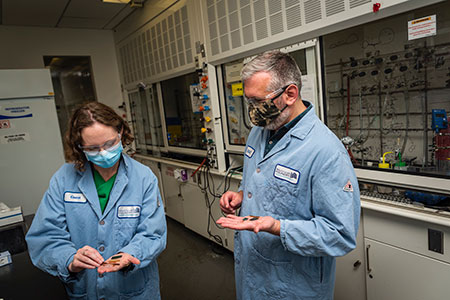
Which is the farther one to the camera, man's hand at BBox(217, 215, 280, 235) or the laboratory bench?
the laboratory bench

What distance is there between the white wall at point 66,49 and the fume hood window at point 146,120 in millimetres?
437

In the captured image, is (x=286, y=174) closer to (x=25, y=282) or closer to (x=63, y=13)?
(x=25, y=282)

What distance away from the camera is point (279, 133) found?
48.2 inches

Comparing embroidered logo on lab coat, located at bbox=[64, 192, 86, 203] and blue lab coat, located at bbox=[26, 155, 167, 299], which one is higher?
embroidered logo on lab coat, located at bbox=[64, 192, 86, 203]

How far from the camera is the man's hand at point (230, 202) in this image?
54.1 inches

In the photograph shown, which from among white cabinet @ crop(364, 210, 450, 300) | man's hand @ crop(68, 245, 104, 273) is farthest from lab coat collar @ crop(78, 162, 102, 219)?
white cabinet @ crop(364, 210, 450, 300)

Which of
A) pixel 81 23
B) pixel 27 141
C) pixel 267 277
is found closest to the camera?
pixel 267 277

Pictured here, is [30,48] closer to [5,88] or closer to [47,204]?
[5,88]

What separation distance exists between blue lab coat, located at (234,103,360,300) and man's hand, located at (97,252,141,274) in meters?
0.50

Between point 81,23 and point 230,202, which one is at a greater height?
point 81,23

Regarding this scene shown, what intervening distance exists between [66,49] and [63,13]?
67cm

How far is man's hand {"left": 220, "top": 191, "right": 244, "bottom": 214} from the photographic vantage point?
1.37 m

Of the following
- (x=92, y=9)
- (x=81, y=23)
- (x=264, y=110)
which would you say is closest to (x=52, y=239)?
(x=264, y=110)

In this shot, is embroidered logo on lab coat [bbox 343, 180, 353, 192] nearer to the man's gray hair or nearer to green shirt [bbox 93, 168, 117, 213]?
the man's gray hair
